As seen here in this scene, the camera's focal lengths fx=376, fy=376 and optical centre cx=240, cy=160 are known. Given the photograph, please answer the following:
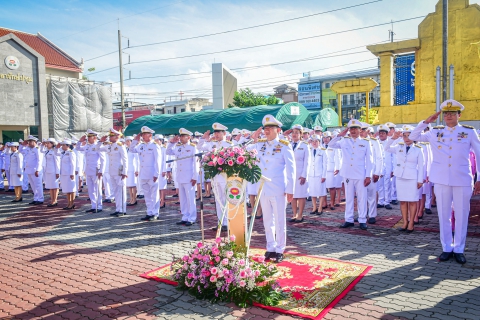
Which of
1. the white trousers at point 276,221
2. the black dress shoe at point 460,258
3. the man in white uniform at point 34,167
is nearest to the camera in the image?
the black dress shoe at point 460,258

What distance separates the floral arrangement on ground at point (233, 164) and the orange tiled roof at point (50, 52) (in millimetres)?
32475

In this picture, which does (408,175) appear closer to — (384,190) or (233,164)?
(384,190)

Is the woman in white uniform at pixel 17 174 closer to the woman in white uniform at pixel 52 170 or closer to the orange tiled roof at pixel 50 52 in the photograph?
the woman in white uniform at pixel 52 170

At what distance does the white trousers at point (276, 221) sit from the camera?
19.5 ft

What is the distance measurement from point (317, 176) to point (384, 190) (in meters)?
2.29

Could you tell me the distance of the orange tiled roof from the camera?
1303 inches

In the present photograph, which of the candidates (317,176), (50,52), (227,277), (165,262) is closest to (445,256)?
(227,277)

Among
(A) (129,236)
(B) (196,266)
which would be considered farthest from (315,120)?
(B) (196,266)

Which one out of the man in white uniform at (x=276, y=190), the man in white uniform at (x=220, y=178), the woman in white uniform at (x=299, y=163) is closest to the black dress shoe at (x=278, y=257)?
the man in white uniform at (x=276, y=190)

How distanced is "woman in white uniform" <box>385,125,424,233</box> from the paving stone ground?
1.56 feet

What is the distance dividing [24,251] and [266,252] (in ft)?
15.3

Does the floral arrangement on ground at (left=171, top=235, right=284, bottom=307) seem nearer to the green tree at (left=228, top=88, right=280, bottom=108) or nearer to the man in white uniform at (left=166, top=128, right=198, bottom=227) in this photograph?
the man in white uniform at (left=166, top=128, right=198, bottom=227)

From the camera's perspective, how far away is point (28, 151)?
13492 millimetres

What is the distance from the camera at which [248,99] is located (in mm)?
38875
